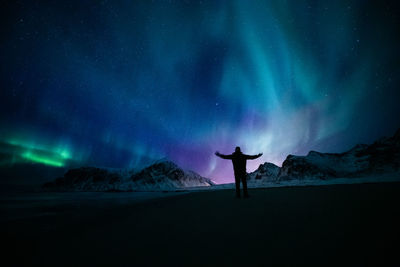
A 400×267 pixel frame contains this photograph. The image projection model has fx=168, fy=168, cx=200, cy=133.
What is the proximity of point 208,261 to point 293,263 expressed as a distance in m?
0.65

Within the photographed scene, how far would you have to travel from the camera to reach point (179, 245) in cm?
180

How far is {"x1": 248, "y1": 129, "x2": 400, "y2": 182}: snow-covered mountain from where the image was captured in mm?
148875

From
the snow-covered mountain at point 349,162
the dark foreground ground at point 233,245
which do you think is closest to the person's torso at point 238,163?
the dark foreground ground at point 233,245

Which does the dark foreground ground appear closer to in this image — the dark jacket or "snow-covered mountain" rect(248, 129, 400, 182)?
the dark jacket

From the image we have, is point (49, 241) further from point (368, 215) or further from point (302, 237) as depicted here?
point (368, 215)

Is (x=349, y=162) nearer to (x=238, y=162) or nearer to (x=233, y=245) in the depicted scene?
(x=238, y=162)

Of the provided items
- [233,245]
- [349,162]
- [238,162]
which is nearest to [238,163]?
[238,162]

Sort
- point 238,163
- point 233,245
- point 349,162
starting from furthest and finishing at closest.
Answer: point 349,162 < point 238,163 < point 233,245

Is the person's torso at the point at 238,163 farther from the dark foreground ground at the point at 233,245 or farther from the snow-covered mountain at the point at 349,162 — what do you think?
the snow-covered mountain at the point at 349,162

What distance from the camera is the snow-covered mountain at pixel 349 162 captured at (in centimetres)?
14888

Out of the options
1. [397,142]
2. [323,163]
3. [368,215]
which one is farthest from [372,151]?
[368,215]

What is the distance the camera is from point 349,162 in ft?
563

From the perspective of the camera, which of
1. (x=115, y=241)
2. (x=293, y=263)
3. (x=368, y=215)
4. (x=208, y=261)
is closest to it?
(x=293, y=263)

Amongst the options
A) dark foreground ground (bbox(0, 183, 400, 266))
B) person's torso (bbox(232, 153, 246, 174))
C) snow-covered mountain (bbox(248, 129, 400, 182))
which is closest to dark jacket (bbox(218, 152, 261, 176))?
person's torso (bbox(232, 153, 246, 174))
